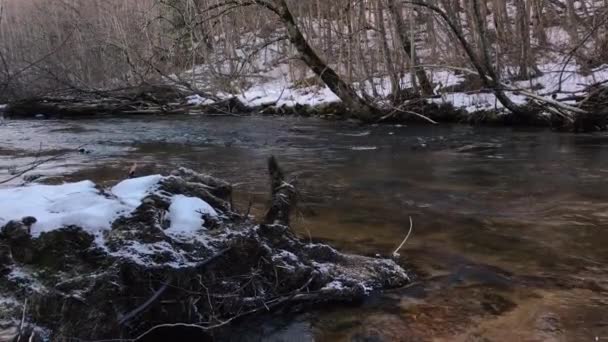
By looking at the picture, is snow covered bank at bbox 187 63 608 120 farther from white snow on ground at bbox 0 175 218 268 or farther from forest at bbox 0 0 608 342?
white snow on ground at bbox 0 175 218 268

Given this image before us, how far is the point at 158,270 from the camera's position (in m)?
3.11

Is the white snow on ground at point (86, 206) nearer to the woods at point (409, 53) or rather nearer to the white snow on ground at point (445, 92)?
the woods at point (409, 53)

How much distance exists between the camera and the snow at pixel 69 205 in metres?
3.27

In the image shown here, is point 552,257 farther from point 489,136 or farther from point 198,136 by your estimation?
point 198,136

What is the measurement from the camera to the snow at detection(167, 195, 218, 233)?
3.55 meters

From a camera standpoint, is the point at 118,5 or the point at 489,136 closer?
the point at 489,136

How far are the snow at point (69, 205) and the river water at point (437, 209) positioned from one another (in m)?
1.05

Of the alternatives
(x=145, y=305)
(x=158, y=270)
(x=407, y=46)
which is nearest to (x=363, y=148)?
(x=407, y=46)

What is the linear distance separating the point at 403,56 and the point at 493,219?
10726mm

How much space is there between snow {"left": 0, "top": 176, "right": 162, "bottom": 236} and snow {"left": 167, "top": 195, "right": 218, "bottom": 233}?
0.70ft

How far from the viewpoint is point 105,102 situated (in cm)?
1919

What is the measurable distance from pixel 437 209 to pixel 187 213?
120 inches

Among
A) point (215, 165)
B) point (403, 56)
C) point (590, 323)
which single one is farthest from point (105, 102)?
point (590, 323)

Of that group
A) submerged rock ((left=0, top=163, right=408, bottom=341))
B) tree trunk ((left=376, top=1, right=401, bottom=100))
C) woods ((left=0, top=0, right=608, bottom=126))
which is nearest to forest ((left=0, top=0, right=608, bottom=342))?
submerged rock ((left=0, top=163, right=408, bottom=341))
